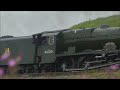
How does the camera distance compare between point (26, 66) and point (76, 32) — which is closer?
point (76, 32)

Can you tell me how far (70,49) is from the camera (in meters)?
21.0

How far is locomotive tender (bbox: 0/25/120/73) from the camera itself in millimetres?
19453

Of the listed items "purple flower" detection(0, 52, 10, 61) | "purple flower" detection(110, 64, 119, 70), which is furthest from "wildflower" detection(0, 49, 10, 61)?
"purple flower" detection(110, 64, 119, 70)

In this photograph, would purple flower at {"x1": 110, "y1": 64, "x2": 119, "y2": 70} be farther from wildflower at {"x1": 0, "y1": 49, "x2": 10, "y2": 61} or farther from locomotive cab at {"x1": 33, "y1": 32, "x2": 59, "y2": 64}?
wildflower at {"x1": 0, "y1": 49, "x2": 10, "y2": 61}

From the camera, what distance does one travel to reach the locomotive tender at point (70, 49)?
19.5 meters

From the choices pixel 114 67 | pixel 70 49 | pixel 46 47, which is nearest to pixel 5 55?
pixel 46 47

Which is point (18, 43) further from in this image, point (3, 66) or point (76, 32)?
point (76, 32)

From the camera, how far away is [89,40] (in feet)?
67.6

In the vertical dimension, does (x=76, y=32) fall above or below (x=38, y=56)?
above

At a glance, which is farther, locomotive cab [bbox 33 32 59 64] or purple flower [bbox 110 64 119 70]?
locomotive cab [bbox 33 32 59 64]
